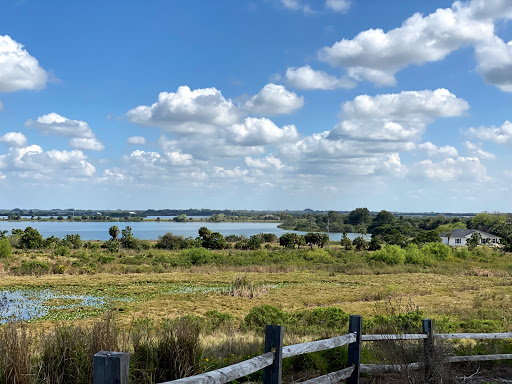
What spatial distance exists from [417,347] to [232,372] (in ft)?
14.1

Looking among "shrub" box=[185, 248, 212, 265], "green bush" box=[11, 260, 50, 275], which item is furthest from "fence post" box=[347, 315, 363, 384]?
"shrub" box=[185, 248, 212, 265]

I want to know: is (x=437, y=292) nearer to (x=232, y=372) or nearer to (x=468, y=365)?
(x=468, y=365)

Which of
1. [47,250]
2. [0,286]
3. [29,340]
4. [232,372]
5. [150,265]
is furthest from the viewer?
[47,250]

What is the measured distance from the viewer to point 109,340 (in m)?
5.76

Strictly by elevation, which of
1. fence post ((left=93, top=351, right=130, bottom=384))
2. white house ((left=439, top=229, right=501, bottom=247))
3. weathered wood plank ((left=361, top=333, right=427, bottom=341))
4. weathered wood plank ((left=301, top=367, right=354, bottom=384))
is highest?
fence post ((left=93, top=351, right=130, bottom=384))

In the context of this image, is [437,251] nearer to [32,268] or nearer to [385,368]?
[32,268]

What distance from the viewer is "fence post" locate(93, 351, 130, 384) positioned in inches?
108

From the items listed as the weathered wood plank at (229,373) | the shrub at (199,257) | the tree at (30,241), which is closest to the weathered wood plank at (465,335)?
the weathered wood plank at (229,373)

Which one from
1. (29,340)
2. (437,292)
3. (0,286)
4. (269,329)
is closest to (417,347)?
(269,329)

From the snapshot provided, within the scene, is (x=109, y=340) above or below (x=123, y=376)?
below

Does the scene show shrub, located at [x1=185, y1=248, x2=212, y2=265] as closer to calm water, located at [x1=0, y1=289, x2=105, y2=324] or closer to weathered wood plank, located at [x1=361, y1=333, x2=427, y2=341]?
calm water, located at [x1=0, y1=289, x2=105, y2=324]

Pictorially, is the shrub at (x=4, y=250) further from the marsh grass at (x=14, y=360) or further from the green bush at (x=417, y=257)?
the marsh grass at (x=14, y=360)

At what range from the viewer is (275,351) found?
15.6 ft

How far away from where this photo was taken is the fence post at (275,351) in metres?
4.69
